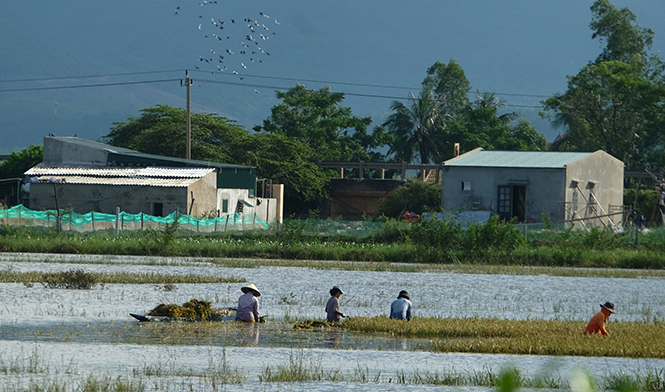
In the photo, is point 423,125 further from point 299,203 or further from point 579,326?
point 579,326

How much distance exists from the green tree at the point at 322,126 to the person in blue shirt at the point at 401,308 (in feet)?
189

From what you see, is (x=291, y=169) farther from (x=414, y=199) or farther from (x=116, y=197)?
(x=116, y=197)

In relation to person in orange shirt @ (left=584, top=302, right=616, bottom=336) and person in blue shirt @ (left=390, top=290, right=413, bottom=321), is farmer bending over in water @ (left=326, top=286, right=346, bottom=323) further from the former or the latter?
person in orange shirt @ (left=584, top=302, right=616, bottom=336)

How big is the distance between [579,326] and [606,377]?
18.1ft

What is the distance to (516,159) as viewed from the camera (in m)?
55.9

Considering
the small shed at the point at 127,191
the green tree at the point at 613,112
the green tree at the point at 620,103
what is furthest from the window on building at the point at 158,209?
the green tree at the point at 620,103

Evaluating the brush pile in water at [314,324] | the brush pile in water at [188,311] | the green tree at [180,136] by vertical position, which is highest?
the green tree at [180,136]

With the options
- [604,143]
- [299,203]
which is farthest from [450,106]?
[299,203]

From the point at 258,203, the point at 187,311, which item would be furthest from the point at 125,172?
the point at 187,311

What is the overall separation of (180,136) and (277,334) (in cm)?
5425

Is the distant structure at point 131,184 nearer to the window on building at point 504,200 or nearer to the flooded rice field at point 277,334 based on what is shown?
the window on building at point 504,200

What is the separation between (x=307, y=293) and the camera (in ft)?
81.2

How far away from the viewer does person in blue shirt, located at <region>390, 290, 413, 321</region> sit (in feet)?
60.4

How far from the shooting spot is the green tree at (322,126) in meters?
79.7
